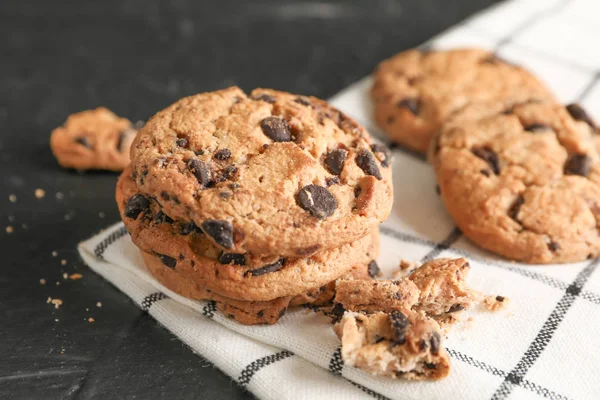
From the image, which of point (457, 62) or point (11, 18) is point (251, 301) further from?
point (11, 18)

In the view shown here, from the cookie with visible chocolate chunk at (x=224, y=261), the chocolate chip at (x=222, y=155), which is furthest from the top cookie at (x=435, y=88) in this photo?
the chocolate chip at (x=222, y=155)

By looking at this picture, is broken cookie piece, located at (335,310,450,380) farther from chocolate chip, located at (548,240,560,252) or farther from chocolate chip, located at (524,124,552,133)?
chocolate chip, located at (524,124,552,133)

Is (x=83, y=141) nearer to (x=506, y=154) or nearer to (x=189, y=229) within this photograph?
(x=189, y=229)

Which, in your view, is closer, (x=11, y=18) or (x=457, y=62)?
(x=457, y=62)

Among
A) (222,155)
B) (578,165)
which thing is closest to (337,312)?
(222,155)

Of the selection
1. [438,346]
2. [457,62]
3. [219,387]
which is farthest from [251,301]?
[457,62]

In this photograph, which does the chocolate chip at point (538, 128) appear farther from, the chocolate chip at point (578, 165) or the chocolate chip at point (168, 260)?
the chocolate chip at point (168, 260)
